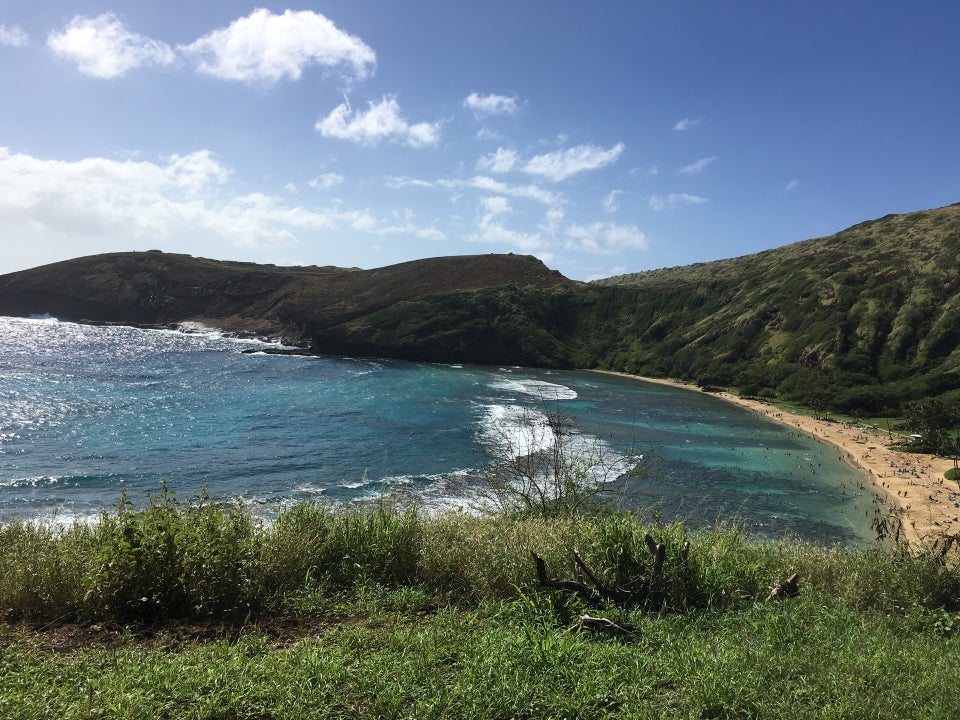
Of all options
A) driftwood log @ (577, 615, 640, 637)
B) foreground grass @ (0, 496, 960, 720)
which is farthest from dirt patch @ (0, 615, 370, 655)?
driftwood log @ (577, 615, 640, 637)

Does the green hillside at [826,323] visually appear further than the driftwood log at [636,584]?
Yes

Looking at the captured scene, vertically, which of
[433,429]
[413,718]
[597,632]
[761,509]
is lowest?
[761,509]

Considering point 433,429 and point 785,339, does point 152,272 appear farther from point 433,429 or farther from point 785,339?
point 785,339

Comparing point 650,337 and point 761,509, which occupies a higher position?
point 650,337

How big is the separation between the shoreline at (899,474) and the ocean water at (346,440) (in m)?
2.00

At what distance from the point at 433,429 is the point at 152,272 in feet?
Result: 438

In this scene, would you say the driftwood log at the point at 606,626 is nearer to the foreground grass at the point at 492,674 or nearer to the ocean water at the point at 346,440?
the foreground grass at the point at 492,674

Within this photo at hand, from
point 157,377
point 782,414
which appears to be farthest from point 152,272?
point 782,414

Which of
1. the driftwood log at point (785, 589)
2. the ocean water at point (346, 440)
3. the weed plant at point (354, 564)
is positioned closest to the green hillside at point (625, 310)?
the ocean water at point (346, 440)

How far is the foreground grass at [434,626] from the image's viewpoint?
183 inches

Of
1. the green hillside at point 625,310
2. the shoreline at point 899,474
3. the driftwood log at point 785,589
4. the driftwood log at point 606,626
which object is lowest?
the shoreline at point 899,474

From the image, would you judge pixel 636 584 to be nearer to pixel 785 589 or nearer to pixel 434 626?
pixel 785 589

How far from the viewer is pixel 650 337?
381 feet

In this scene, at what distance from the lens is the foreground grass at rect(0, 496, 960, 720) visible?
4.66 metres
